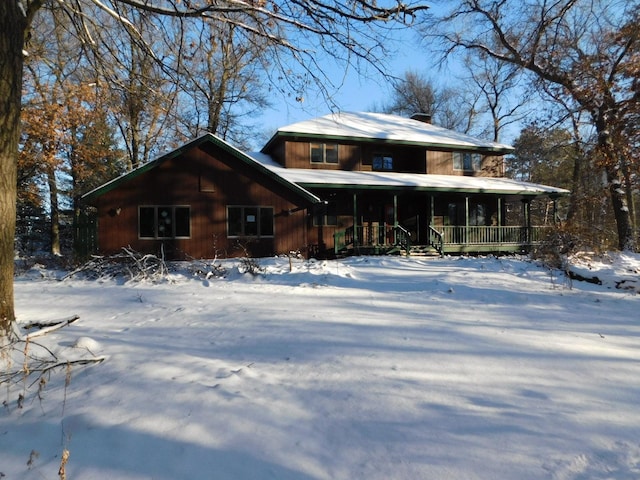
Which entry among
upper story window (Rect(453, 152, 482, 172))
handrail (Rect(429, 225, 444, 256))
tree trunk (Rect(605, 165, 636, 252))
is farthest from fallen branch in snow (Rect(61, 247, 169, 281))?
upper story window (Rect(453, 152, 482, 172))

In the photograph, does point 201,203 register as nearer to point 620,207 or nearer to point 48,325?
point 48,325

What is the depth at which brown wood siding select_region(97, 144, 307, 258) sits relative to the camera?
1393 centimetres

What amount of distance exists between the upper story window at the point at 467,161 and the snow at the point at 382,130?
70cm

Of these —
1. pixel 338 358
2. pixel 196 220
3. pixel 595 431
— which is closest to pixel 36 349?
pixel 338 358

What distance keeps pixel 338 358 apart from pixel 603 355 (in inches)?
112

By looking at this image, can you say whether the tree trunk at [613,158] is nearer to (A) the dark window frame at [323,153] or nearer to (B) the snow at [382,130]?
(B) the snow at [382,130]

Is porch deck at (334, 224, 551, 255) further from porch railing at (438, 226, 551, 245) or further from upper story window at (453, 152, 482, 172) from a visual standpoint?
upper story window at (453, 152, 482, 172)

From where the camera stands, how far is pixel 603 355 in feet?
13.2

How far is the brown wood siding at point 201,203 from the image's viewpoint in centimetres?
1393

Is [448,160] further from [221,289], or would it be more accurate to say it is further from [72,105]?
[72,105]

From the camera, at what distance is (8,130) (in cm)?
429

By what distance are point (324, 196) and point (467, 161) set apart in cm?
937

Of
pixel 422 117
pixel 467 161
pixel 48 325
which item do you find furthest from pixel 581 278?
pixel 422 117

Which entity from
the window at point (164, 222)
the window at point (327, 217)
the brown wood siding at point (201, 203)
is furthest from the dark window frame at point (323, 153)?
the window at point (164, 222)
